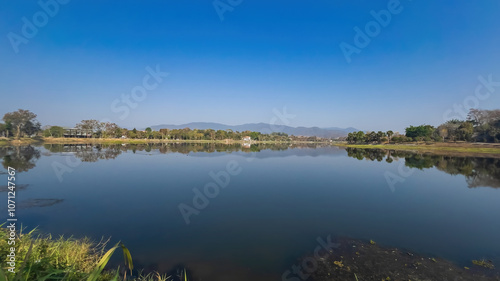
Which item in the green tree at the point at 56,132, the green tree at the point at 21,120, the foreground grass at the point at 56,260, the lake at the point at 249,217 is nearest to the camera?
the foreground grass at the point at 56,260

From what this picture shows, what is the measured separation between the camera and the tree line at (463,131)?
189ft

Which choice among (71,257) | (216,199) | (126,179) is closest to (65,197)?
(126,179)

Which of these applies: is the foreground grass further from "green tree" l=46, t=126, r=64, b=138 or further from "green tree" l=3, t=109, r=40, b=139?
"green tree" l=46, t=126, r=64, b=138

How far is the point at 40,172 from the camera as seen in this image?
58.6ft

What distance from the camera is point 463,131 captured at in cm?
6016

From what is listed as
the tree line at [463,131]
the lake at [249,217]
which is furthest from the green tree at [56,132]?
the tree line at [463,131]

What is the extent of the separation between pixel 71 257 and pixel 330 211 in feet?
31.7

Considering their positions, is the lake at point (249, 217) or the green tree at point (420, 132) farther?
the green tree at point (420, 132)

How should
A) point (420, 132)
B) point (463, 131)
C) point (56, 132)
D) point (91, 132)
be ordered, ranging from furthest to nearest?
point (91, 132)
point (56, 132)
point (420, 132)
point (463, 131)

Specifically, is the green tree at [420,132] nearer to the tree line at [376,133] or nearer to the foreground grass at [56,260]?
the tree line at [376,133]

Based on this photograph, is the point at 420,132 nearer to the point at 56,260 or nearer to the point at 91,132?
the point at 56,260

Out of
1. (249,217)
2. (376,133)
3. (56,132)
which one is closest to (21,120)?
(56,132)

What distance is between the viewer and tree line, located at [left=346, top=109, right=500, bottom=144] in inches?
2265

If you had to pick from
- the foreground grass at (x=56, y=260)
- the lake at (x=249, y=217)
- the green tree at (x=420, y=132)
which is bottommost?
the lake at (x=249, y=217)
